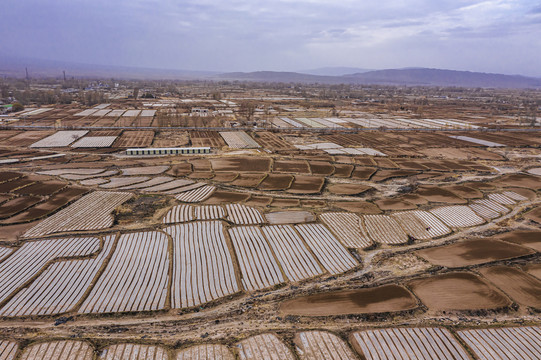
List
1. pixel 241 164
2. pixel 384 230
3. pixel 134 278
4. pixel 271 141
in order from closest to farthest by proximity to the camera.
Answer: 1. pixel 134 278
2. pixel 384 230
3. pixel 241 164
4. pixel 271 141

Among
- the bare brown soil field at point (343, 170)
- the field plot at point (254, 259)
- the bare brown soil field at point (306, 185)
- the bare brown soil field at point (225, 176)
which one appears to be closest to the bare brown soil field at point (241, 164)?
the bare brown soil field at point (225, 176)

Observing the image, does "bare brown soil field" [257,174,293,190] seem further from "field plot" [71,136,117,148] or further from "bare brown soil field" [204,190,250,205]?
"field plot" [71,136,117,148]

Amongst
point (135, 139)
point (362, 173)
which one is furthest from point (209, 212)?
point (135, 139)

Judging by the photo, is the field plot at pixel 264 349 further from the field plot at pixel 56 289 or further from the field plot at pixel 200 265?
the field plot at pixel 56 289

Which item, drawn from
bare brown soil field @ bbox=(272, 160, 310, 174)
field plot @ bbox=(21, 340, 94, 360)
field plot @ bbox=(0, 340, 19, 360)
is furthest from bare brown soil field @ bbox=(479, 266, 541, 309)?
field plot @ bbox=(0, 340, 19, 360)

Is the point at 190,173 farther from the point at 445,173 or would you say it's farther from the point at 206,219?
the point at 445,173

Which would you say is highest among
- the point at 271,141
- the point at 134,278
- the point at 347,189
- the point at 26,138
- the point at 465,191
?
the point at 271,141

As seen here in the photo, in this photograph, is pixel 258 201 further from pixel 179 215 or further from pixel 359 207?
pixel 359 207
